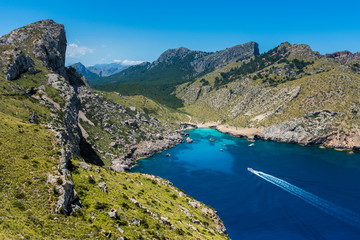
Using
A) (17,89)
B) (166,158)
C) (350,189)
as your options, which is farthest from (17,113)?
(350,189)

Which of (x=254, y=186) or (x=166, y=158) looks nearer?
(x=254, y=186)

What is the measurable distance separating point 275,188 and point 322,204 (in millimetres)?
22755

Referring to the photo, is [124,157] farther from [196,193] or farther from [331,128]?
[331,128]

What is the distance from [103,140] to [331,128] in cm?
20358

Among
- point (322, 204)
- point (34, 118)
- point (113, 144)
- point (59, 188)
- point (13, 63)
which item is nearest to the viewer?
point (59, 188)

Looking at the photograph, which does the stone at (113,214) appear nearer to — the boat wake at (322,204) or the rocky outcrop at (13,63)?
the rocky outcrop at (13,63)

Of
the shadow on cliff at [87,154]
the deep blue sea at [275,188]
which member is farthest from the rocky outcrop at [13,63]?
the deep blue sea at [275,188]

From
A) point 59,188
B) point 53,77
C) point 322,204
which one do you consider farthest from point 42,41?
point 322,204

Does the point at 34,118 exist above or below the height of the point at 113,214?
A: above

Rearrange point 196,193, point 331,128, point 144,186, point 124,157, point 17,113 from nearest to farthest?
point 17,113 < point 144,186 < point 196,193 < point 124,157 < point 331,128

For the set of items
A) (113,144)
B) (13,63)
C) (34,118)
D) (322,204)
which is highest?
(13,63)

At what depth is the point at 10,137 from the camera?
50.6 meters

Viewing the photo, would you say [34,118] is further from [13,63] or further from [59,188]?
[59,188]

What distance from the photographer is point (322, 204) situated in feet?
324
